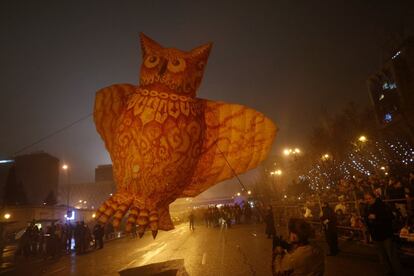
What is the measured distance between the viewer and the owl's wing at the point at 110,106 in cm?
305

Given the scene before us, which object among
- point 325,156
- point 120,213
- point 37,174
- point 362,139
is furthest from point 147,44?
point 37,174

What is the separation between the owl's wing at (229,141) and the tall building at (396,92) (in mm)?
23936

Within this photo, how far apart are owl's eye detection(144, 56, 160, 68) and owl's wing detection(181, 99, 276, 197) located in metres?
0.68

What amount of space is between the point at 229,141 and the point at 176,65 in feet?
3.31

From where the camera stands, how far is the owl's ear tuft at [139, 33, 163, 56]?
2910 millimetres

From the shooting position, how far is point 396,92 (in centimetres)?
2450

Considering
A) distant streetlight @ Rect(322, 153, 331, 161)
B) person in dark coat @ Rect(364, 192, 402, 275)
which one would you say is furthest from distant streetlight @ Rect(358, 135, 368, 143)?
person in dark coat @ Rect(364, 192, 402, 275)

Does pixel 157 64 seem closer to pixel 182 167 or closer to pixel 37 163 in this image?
pixel 182 167

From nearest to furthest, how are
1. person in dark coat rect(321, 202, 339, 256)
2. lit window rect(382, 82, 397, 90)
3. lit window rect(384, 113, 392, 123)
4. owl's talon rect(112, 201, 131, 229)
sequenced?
owl's talon rect(112, 201, 131, 229) → person in dark coat rect(321, 202, 339, 256) → lit window rect(382, 82, 397, 90) → lit window rect(384, 113, 392, 123)

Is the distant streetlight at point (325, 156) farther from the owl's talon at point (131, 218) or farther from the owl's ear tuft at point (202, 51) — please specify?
the owl's talon at point (131, 218)

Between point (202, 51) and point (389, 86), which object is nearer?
point (202, 51)

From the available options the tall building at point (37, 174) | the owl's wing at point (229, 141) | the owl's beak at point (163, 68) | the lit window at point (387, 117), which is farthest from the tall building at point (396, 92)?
the tall building at point (37, 174)

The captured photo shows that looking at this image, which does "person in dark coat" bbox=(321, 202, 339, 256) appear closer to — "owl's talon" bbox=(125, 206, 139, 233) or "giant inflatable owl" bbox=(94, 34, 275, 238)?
"giant inflatable owl" bbox=(94, 34, 275, 238)

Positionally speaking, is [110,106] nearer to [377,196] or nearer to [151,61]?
[151,61]
